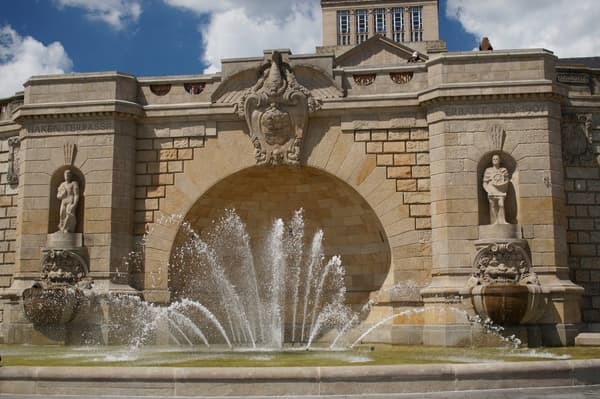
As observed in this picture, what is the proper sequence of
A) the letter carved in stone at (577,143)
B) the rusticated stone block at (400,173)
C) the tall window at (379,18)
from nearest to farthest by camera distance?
the rusticated stone block at (400,173), the letter carved in stone at (577,143), the tall window at (379,18)

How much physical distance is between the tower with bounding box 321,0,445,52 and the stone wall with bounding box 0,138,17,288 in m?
59.2

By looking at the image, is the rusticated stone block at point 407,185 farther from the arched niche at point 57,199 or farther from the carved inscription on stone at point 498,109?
the arched niche at point 57,199

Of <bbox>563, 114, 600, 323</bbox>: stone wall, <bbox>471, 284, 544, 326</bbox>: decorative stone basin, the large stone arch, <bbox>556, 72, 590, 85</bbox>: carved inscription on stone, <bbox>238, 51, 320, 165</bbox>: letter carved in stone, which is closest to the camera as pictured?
<bbox>471, 284, 544, 326</bbox>: decorative stone basin

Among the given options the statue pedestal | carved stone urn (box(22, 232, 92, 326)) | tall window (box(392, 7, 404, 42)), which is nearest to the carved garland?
carved stone urn (box(22, 232, 92, 326))

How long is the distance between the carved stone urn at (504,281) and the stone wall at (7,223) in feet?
Result: 41.0

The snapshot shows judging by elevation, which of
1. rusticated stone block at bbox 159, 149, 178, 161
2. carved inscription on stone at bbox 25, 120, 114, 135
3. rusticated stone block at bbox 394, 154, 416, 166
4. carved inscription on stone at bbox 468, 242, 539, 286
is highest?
carved inscription on stone at bbox 25, 120, 114, 135

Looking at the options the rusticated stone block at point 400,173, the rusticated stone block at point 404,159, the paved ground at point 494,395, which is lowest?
the paved ground at point 494,395

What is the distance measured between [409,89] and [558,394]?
10458 mm

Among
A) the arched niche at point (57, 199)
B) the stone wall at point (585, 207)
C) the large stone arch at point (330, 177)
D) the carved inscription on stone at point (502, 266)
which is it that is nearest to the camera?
the carved inscription on stone at point (502, 266)

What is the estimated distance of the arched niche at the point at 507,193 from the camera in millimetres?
17359

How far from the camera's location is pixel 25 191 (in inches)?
749

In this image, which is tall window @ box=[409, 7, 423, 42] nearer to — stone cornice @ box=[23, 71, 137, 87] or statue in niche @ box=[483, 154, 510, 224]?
stone cornice @ box=[23, 71, 137, 87]

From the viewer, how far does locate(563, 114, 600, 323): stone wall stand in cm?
1819

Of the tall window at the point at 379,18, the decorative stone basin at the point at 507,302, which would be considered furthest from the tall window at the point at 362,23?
the decorative stone basin at the point at 507,302
